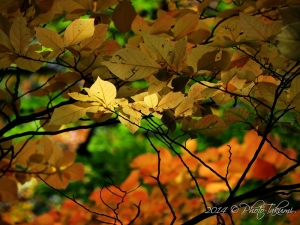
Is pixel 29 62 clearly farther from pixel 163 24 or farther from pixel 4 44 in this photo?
pixel 163 24

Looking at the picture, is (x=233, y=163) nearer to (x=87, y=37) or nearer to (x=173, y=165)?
(x=173, y=165)

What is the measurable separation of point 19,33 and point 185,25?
0.38m

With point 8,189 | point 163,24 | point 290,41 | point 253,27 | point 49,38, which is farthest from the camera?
point 8,189

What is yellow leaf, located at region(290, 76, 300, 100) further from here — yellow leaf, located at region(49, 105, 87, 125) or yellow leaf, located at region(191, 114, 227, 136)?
yellow leaf, located at region(49, 105, 87, 125)

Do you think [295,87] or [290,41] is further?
[295,87]

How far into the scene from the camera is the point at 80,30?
2.43 feet

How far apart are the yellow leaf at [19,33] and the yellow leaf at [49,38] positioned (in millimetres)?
21

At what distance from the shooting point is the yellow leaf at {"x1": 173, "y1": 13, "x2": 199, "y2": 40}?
3.15 ft

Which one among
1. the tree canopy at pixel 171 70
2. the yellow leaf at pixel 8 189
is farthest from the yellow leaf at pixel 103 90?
the yellow leaf at pixel 8 189

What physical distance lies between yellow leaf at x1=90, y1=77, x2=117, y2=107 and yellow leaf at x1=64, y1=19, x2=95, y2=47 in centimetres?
10

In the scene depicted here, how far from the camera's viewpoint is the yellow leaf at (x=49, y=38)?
0.74m

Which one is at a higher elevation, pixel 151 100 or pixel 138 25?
pixel 138 25

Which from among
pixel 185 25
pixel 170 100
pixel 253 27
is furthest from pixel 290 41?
pixel 185 25

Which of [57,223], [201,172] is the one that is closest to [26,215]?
[57,223]
